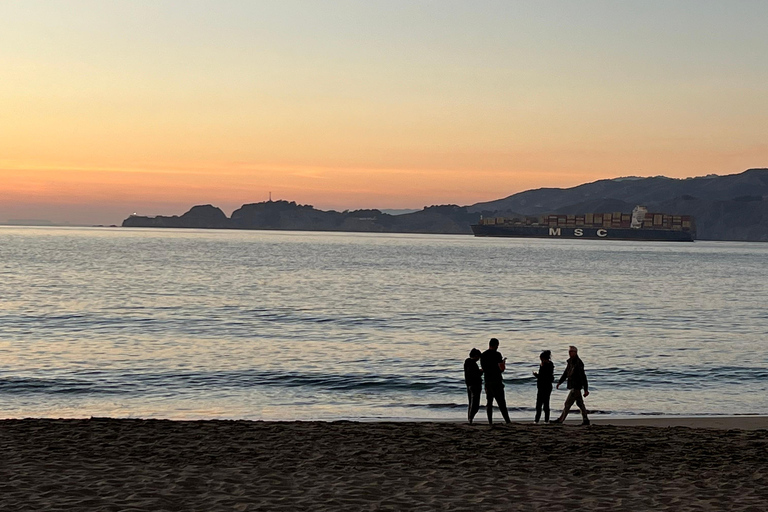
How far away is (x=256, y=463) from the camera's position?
41.5 feet

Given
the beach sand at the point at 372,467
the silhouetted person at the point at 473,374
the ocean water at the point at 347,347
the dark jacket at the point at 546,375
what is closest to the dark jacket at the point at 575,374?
the dark jacket at the point at 546,375

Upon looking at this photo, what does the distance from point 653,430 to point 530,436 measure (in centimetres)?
273

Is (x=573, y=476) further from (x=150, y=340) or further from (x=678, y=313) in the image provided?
(x=678, y=313)

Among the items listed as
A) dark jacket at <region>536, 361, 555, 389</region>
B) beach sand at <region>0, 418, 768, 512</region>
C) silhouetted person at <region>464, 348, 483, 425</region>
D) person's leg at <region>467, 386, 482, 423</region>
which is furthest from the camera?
person's leg at <region>467, 386, 482, 423</region>

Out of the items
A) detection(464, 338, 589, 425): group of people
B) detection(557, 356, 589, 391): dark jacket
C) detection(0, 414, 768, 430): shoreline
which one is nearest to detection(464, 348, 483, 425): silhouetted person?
detection(464, 338, 589, 425): group of people

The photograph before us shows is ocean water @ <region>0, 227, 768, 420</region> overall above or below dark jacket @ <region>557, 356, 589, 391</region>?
below

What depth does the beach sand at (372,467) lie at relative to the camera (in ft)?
34.2

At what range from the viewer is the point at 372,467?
12477mm

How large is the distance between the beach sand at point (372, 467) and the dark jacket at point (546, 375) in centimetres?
85

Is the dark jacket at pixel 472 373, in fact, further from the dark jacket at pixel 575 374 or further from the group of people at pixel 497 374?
→ the dark jacket at pixel 575 374

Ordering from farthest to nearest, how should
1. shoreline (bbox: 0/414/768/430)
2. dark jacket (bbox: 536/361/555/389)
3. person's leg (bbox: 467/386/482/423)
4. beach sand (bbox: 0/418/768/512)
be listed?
1. shoreline (bbox: 0/414/768/430)
2. person's leg (bbox: 467/386/482/423)
3. dark jacket (bbox: 536/361/555/389)
4. beach sand (bbox: 0/418/768/512)

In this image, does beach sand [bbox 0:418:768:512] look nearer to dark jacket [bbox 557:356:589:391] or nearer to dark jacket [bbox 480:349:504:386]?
dark jacket [bbox 557:356:589:391]

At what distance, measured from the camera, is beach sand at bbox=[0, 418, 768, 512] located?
10.4 meters

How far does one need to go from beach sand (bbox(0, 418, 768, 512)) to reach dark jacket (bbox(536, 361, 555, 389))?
85 cm
